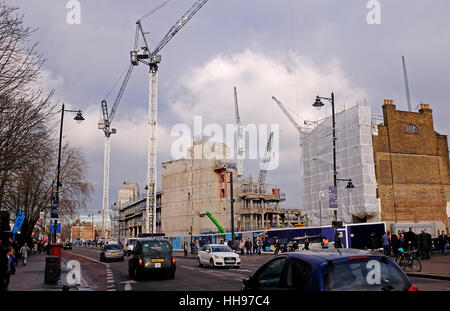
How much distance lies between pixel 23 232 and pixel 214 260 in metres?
23.9

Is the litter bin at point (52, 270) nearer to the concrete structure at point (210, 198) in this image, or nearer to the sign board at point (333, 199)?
the sign board at point (333, 199)

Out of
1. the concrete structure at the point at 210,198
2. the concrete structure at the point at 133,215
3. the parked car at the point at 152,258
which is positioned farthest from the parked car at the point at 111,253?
the concrete structure at the point at 133,215

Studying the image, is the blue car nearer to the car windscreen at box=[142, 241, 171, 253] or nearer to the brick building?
the car windscreen at box=[142, 241, 171, 253]

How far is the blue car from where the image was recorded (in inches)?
195

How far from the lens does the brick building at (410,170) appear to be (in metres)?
51.6

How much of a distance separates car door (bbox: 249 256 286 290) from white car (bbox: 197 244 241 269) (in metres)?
18.1

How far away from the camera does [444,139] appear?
58.0m

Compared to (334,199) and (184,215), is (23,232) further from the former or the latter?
(184,215)

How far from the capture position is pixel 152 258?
17.0 m

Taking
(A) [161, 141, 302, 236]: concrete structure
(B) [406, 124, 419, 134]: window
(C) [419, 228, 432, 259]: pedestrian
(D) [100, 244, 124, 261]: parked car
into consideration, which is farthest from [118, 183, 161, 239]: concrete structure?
(C) [419, 228, 432, 259]: pedestrian

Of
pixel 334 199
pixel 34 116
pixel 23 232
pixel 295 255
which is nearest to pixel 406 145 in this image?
pixel 334 199

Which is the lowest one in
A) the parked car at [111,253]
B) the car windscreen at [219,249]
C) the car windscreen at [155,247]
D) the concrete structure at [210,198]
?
the parked car at [111,253]

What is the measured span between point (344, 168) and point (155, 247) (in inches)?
1571

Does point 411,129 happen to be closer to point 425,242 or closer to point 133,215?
point 425,242
